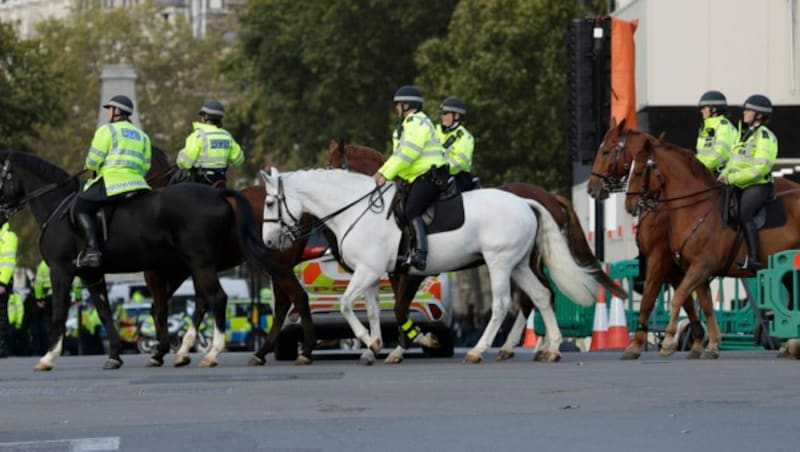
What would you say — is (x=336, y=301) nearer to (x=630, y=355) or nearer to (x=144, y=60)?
(x=630, y=355)

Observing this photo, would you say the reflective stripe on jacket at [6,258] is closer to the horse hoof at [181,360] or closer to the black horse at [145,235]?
the black horse at [145,235]

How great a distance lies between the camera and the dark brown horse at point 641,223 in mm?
25219

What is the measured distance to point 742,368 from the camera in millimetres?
21812

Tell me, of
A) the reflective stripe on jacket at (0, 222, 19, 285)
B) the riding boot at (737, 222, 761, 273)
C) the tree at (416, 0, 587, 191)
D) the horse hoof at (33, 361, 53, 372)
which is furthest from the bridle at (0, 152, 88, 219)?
the tree at (416, 0, 587, 191)

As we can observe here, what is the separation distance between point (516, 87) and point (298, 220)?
41.3 m

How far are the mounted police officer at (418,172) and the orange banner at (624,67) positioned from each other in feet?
53.3

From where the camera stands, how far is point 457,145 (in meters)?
25.3

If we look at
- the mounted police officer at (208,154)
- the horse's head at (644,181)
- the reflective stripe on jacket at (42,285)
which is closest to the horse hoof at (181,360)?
the mounted police officer at (208,154)

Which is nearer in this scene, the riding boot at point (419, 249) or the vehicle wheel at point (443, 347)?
the riding boot at point (419, 249)

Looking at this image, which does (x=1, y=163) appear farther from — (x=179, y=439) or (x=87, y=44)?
(x=87, y=44)

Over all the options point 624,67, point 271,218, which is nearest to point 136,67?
point 624,67

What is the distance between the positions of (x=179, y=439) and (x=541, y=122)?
51604mm

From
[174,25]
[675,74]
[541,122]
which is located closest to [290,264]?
[675,74]

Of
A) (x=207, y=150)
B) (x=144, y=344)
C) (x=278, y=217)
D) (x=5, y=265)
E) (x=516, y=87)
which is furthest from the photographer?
(x=516, y=87)
